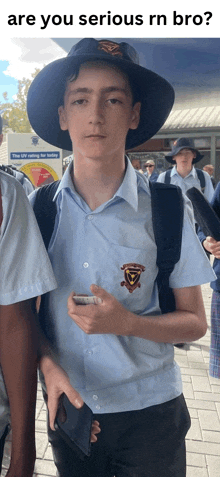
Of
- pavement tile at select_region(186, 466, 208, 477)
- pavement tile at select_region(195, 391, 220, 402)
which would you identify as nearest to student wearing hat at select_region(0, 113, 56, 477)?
pavement tile at select_region(186, 466, 208, 477)

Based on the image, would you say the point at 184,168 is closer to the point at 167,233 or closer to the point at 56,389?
the point at 167,233

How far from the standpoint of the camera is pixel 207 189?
19.5 ft

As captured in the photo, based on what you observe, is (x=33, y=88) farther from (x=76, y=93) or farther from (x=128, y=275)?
(x=128, y=275)

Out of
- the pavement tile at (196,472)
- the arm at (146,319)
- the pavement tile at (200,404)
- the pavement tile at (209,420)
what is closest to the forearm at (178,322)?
the arm at (146,319)

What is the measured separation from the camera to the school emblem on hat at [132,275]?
4.16ft

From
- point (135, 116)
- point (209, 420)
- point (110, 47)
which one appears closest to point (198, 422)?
point (209, 420)

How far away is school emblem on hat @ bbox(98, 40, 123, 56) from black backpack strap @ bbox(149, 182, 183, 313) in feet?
1.46

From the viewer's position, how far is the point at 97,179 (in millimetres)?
1348

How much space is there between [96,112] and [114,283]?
511 millimetres

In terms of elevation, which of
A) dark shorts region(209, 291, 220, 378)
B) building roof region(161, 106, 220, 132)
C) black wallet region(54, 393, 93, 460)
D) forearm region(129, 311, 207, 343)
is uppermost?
building roof region(161, 106, 220, 132)

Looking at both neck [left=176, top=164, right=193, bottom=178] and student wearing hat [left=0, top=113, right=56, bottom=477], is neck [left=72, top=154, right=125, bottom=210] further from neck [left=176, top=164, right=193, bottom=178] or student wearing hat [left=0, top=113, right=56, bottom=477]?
neck [left=176, top=164, right=193, bottom=178]

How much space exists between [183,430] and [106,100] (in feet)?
3.53

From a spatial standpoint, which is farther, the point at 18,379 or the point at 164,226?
the point at 164,226

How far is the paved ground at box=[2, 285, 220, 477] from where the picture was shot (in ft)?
8.62
